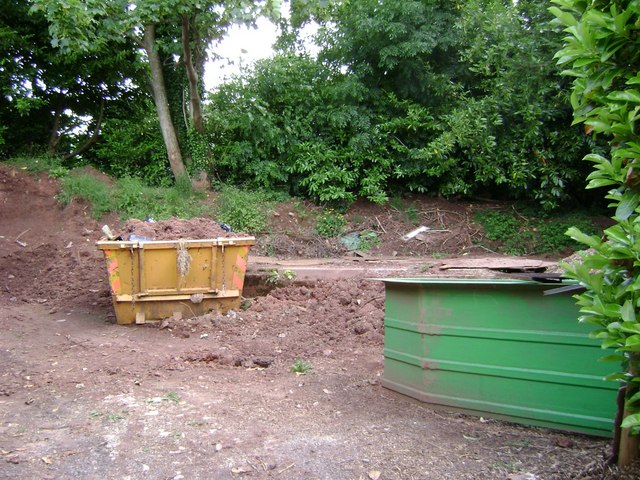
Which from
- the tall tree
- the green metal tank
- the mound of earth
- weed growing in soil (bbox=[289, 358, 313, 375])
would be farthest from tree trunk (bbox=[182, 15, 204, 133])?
the green metal tank

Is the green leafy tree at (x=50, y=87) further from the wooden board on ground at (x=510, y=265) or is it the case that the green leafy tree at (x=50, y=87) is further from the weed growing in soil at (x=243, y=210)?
the wooden board on ground at (x=510, y=265)

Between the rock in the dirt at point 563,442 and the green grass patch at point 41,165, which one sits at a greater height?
the green grass patch at point 41,165

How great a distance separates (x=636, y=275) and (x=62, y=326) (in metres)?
7.40

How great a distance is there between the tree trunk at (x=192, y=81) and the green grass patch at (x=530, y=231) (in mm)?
7678

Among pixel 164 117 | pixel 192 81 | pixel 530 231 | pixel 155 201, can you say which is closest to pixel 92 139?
pixel 164 117

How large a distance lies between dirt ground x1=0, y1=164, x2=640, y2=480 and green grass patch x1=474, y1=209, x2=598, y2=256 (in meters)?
5.20

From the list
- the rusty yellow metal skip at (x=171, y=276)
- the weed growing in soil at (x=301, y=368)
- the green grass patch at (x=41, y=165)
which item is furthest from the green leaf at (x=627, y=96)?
the green grass patch at (x=41, y=165)

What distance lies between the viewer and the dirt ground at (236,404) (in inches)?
139

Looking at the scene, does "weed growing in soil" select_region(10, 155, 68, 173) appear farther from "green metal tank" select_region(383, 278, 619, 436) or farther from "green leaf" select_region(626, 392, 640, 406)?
"green leaf" select_region(626, 392, 640, 406)

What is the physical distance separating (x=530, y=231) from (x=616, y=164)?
40.1 feet

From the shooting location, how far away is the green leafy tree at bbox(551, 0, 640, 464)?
99.4 inches

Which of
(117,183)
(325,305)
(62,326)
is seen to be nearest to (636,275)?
(325,305)

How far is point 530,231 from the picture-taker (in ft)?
47.1

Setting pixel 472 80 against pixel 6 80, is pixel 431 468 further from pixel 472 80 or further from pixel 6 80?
pixel 6 80
